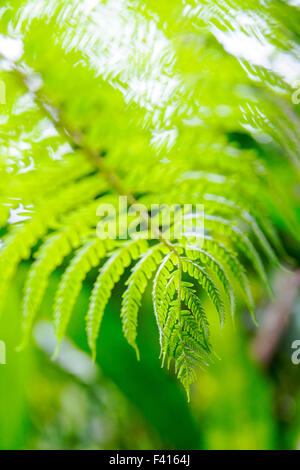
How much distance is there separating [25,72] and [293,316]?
122 cm

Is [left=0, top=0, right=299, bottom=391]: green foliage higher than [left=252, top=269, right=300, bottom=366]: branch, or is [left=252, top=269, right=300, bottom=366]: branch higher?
[left=0, top=0, right=299, bottom=391]: green foliage

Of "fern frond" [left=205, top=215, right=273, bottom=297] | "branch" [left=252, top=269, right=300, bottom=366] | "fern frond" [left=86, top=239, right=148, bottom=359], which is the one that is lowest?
"branch" [left=252, top=269, right=300, bottom=366]

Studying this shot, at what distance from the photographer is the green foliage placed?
13.4 inches

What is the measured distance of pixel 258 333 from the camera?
4.31 feet

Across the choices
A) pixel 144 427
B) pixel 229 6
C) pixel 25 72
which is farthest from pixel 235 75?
pixel 144 427

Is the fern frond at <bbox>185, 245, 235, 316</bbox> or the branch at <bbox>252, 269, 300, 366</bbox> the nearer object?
the fern frond at <bbox>185, 245, 235, 316</bbox>

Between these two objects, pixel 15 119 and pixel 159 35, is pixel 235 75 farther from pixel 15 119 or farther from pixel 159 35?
pixel 15 119

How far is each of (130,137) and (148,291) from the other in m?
0.51

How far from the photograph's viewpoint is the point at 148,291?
0.84 metres

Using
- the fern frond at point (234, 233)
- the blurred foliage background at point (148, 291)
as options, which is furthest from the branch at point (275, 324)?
the fern frond at point (234, 233)

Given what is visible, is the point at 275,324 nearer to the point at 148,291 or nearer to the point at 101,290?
the point at 148,291

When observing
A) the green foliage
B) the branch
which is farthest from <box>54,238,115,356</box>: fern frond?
the branch

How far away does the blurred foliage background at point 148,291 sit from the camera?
35 cm

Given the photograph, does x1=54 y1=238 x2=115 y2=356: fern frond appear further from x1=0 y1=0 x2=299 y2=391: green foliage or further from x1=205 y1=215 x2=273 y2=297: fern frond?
x1=205 y1=215 x2=273 y2=297: fern frond
